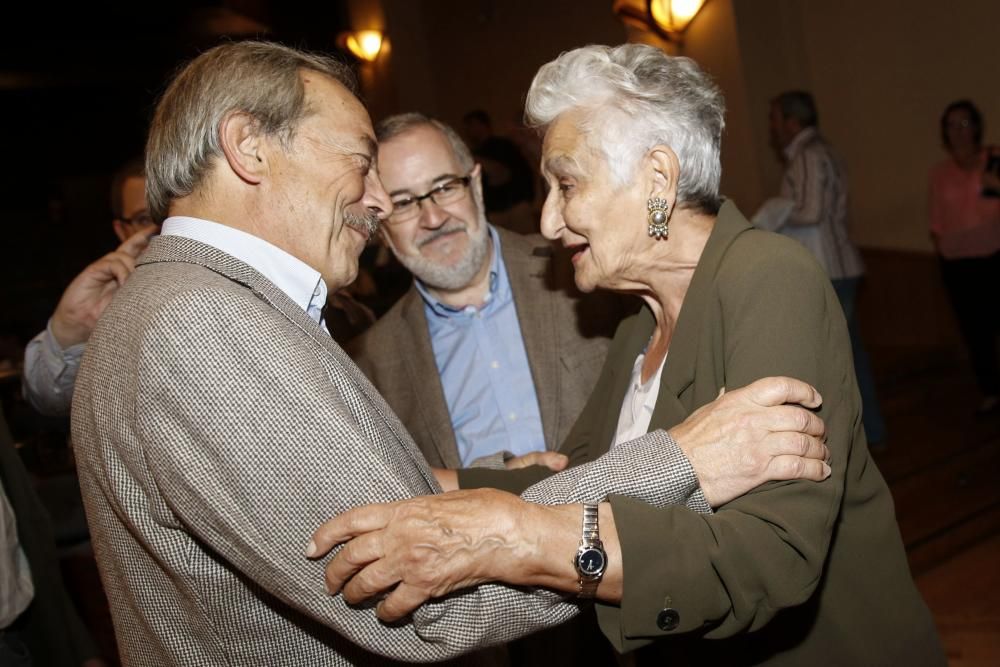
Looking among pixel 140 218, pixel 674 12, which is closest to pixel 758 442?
pixel 140 218

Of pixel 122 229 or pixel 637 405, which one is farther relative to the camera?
pixel 122 229

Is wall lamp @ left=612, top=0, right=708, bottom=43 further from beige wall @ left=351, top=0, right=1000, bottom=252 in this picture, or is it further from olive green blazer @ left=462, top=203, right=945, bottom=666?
olive green blazer @ left=462, top=203, right=945, bottom=666

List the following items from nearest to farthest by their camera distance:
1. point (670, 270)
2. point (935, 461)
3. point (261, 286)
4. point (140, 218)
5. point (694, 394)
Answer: point (261, 286) < point (694, 394) < point (670, 270) < point (140, 218) < point (935, 461)

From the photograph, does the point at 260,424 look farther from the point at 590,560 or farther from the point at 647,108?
the point at 647,108

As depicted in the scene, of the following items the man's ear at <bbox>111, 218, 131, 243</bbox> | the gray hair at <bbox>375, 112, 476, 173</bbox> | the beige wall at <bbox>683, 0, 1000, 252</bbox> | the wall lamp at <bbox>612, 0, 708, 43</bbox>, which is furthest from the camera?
the beige wall at <bbox>683, 0, 1000, 252</bbox>

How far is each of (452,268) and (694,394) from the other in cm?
109

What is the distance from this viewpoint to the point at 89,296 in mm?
2518

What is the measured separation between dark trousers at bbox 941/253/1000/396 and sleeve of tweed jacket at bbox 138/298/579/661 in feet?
18.0

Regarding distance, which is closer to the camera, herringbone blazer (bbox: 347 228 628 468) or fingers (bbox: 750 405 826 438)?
fingers (bbox: 750 405 826 438)

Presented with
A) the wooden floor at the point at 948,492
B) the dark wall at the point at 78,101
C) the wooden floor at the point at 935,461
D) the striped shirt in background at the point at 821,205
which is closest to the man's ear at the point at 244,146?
the wooden floor at the point at 935,461

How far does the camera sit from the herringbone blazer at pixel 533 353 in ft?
8.06

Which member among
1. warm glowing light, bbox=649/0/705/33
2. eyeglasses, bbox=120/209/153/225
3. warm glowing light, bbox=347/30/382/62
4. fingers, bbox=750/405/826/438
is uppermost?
warm glowing light, bbox=347/30/382/62

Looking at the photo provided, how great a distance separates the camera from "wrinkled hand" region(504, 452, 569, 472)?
2.13 m

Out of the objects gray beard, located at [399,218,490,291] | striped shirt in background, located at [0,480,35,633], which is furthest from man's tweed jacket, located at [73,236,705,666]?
gray beard, located at [399,218,490,291]
